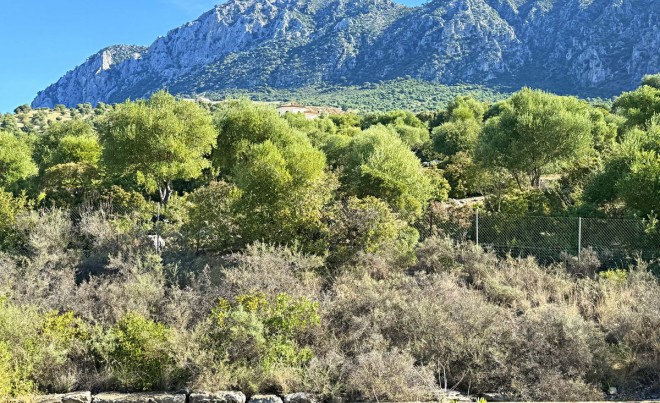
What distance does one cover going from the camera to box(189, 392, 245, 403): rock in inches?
265

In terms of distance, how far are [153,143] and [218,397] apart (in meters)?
14.6

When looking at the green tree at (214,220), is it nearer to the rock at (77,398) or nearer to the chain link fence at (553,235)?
the chain link fence at (553,235)

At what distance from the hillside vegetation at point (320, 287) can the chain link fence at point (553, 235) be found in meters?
0.34

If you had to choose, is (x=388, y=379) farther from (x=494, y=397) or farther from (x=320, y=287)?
(x=320, y=287)

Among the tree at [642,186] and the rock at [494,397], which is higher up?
the tree at [642,186]

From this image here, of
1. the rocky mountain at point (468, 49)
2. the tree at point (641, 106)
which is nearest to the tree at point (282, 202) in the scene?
the tree at point (641, 106)

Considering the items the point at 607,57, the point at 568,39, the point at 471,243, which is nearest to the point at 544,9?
the point at 568,39

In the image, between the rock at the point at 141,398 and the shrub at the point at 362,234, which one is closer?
the rock at the point at 141,398

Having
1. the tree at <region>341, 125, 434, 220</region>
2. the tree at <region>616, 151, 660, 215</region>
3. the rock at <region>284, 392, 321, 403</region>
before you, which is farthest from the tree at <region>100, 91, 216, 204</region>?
the tree at <region>616, 151, 660, 215</region>

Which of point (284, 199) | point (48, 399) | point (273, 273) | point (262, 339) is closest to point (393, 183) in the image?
point (284, 199)

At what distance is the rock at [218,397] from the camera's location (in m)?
6.73

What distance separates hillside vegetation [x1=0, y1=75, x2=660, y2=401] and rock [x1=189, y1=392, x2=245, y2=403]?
181 millimetres

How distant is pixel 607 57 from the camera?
4663 inches

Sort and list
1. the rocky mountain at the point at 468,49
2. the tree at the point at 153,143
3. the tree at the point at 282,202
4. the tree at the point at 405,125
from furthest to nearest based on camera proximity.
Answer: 1. the rocky mountain at the point at 468,49
2. the tree at the point at 405,125
3. the tree at the point at 153,143
4. the tree at the point at 282,202
